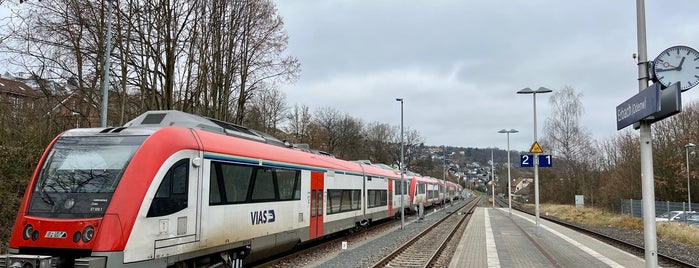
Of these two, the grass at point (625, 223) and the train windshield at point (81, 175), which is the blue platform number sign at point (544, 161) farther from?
the train windshield at point (81, 175)

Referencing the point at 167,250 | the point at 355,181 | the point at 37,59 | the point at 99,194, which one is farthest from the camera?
the point at 355,181

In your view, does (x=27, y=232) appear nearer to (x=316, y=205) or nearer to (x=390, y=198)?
(x=316, y=205)

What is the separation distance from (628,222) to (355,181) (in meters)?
16.3

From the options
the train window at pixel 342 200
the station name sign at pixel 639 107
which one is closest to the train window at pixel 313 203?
the train window at pixel 342 200

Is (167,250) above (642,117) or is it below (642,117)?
below

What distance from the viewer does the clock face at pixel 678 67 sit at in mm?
6551

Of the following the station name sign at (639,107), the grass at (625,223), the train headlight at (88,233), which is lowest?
the grass at (625,223)

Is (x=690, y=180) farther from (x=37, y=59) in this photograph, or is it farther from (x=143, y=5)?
(x=37, y=59)

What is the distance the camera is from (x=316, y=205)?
14.2 meters

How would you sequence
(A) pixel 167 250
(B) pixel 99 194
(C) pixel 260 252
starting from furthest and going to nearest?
1. (C) pixel 260 252
2. (A) pixel 167 250
3. (B) pixel 99 194

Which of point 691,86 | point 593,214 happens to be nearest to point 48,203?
point 691,86

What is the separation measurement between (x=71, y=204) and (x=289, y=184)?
5.65 metres

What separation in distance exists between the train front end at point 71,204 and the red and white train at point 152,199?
0.01 m

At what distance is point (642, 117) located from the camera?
21.7 feet
